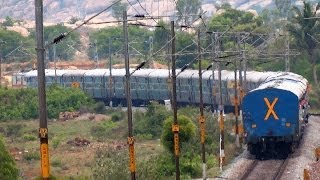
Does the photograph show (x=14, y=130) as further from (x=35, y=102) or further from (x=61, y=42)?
(x=61, y=42)

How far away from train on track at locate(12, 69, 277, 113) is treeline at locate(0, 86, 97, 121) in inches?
110

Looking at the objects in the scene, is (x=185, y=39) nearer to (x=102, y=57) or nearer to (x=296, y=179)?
(x=102, y=57)

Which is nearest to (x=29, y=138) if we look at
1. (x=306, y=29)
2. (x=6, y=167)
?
(x=306, y=29)

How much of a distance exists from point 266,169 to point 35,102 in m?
37.3

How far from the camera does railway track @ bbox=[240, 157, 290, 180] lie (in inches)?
1222

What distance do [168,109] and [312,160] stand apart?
795 inches

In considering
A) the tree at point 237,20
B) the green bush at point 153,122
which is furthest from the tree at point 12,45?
the green bush at point 153,122

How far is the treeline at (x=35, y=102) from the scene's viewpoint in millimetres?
66688

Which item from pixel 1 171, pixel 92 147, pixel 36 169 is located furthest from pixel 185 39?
pixel 1 171

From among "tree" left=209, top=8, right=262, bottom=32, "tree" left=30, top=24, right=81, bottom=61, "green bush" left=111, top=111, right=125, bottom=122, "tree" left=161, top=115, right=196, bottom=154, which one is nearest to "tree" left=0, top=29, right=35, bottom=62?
"tree" left=30, top=24, right=81, bottom=61

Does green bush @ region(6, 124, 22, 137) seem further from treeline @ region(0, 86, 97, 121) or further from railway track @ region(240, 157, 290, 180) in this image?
railway track @ region(240, 157, 290, 180)

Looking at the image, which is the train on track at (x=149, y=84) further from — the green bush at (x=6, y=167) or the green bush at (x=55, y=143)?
the green bush at (x=6, y=167)

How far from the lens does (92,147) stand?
4656cm

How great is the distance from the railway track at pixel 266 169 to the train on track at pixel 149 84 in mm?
16646
